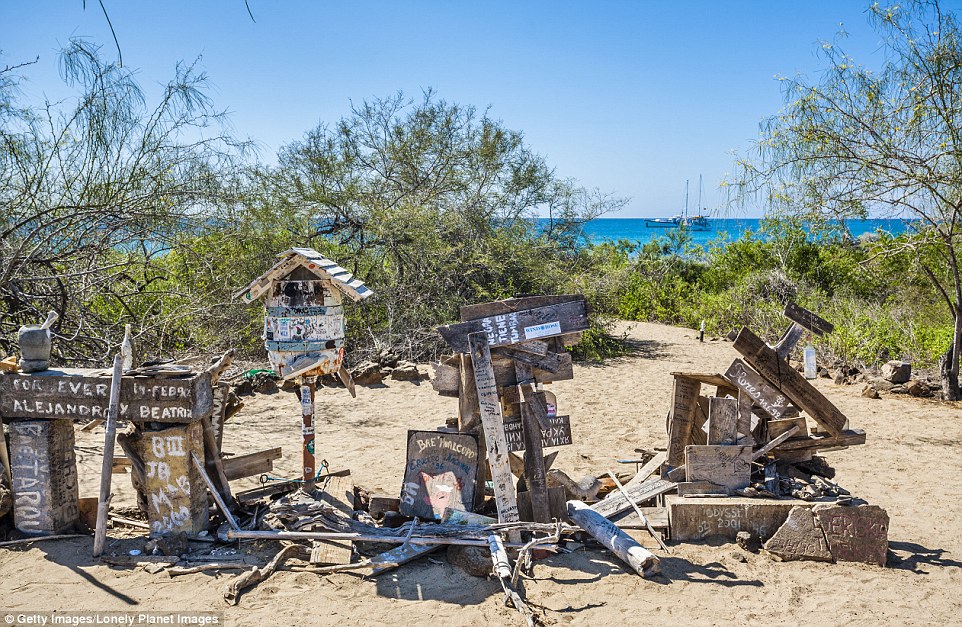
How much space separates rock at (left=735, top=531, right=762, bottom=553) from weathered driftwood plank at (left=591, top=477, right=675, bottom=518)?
736 mm

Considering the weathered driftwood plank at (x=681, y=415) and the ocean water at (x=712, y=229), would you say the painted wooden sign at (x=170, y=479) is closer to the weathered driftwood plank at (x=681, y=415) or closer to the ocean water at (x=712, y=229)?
the weathered driftwood plank at (x=681, y=415)

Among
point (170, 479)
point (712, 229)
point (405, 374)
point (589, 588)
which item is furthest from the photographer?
point (712, 229)

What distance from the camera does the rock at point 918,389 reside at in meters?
10.6

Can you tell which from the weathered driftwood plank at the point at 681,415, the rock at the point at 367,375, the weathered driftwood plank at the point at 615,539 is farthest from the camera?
the rock at the point at 367,375

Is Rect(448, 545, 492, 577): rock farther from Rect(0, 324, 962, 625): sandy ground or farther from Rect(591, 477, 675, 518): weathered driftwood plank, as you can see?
Rect(591, 477, 675, 518): weathered driftwood plank

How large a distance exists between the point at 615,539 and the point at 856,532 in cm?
172

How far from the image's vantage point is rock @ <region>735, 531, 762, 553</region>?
15.8 feet

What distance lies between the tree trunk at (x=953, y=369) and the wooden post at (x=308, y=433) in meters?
9.88

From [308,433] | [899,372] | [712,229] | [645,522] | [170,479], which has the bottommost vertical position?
[645,522]

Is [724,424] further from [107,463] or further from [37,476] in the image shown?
[37,476]

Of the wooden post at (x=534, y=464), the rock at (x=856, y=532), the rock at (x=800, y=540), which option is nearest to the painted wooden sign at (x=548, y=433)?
the wooden post at (x=534, y=464)

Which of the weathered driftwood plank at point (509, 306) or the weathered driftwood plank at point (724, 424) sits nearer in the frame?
the weathered driftwood plank at point (509, 306)

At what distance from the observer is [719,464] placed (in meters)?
5.15

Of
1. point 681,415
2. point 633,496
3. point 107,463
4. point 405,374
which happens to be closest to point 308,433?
point 107,463
